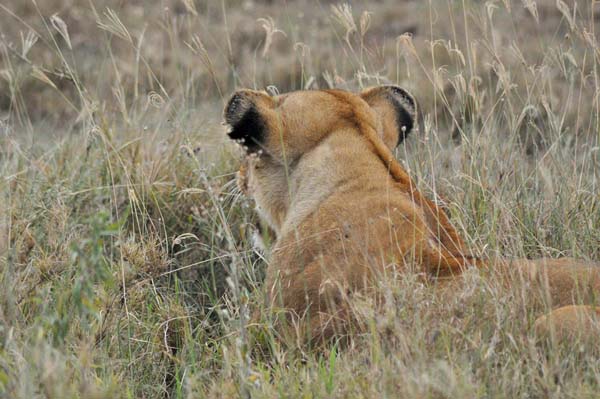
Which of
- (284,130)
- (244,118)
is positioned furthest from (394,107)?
(244,118)

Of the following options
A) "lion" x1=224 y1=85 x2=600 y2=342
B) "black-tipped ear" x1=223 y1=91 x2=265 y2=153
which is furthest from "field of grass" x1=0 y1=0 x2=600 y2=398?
"black-tipped ear" x1=223 y1=91 x2=265 y2=153

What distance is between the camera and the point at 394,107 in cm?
438

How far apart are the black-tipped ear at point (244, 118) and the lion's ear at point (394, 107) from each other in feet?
1.87

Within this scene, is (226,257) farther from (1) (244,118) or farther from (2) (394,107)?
(2) (394,107)

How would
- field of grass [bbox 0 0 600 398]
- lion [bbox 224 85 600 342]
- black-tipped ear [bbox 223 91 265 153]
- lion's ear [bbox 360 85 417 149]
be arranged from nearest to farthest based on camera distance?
field of grass [bbox 0 0 600 398]
lion [bbox 224 85 600 342]
black-tipped ear [bbox 223 91 265 153]
lion's ear [bbox 360 85 417 149]

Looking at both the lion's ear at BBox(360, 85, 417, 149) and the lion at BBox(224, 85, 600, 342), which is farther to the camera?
the lion's ear at BBox(360, 85, 417, 149)

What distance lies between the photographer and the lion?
3525mm

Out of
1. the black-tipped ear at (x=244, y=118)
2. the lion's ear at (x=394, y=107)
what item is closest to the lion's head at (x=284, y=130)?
the black-tipped ear at (x=244, y=118)

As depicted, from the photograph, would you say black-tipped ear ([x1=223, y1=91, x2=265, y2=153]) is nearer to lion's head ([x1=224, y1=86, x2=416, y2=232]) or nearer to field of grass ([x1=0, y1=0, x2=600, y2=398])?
lion's head ([x1=224, y1=86, x2=416, y2=232])

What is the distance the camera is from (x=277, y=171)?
13.5 ft

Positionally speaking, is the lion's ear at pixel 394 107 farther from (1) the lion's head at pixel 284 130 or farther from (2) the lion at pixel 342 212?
(1) the lion's head at pixel 284 130

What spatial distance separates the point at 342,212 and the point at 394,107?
75cm

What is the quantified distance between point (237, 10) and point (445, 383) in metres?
11.5

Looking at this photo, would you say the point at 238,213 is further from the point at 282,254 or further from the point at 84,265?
the point at 84,265
